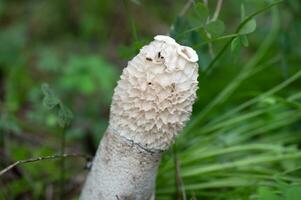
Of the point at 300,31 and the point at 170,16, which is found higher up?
the point at 170,16

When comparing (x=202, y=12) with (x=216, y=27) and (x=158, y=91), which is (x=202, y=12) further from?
(x=158, y=91)

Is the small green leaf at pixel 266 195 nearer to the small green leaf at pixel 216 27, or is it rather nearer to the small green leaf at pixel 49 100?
the small green leaf at pixel 216 27

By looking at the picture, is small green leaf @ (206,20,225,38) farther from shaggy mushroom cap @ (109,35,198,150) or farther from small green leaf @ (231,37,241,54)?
shaggy mushroom cap @ (109,35,198,150)

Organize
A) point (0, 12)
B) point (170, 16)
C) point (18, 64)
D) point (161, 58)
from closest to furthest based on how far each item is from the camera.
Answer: point (161, 58) < point (18, 64) < point (0, 12) < point (170, 16)

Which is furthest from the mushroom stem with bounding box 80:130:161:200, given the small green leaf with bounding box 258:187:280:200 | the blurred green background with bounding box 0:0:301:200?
A: the small green leaf with bounding box 258:187:280:200

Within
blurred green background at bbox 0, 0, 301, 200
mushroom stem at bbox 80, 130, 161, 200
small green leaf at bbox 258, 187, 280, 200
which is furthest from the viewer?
blurred green background at bbox 0, 0, 301, 200

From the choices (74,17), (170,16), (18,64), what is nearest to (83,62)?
(18,64)

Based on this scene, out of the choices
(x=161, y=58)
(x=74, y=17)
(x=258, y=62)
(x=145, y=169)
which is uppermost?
(x=74, y=17)

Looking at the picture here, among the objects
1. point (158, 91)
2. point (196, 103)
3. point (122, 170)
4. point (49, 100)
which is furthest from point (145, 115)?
point (196, 103)

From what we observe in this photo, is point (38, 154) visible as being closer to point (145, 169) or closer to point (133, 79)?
point (145, 169)
